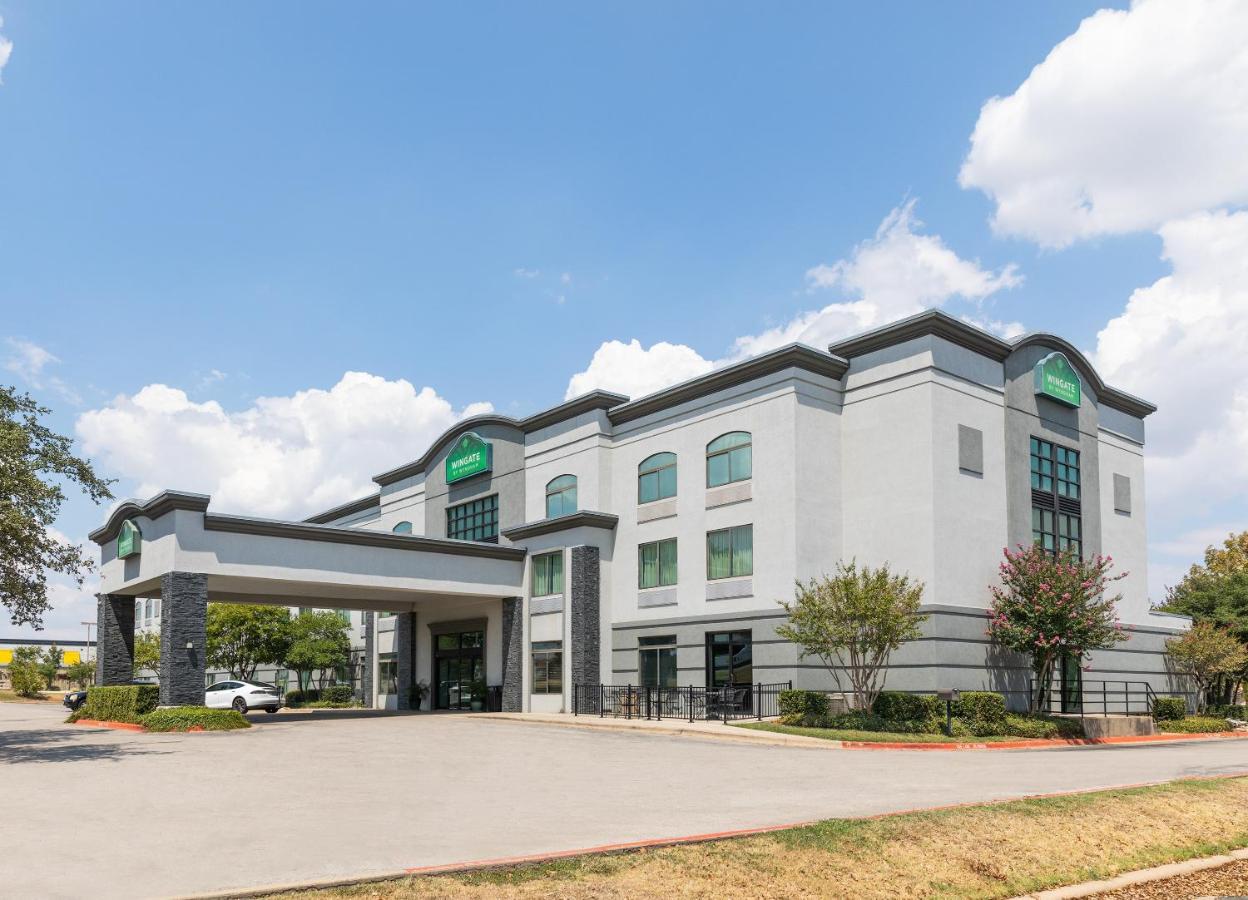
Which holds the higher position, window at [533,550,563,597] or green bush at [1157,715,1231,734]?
window at [533,550,563,597]

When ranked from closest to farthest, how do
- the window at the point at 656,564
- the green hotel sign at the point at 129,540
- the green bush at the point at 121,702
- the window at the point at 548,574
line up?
the green bush at the point at 121,702
the green hotel sign at the point at 129,540
the window at the point at 656,564
the window at the point at 548,574

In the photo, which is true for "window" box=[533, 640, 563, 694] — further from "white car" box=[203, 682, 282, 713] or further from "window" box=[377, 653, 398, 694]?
"window" box=[377, 653, 398, 694]

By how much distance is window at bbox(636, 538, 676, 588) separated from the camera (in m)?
38.7

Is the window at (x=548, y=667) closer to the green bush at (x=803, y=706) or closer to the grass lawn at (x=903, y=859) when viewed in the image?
the green bush at (x=803, y=706)

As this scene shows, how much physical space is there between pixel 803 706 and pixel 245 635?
34.2 m

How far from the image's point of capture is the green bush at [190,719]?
3027cm

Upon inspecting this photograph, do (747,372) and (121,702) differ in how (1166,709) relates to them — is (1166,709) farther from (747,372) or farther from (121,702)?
(121,702)

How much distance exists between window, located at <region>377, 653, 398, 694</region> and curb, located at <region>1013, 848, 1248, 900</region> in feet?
140

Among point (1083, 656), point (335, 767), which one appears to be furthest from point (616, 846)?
point (1083, 656)

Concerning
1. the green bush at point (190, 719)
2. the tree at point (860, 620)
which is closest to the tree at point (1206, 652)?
the tree at point (860, 620)

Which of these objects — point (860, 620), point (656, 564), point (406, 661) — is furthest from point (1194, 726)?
point (406, 661)

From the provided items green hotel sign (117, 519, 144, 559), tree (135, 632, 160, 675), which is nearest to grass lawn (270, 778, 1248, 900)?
green hotel sign (117, 519, 144, 559)

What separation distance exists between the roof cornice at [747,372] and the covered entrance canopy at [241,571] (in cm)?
780

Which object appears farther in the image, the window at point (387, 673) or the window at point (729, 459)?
the window at point (387, 673)
